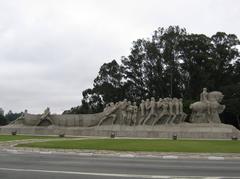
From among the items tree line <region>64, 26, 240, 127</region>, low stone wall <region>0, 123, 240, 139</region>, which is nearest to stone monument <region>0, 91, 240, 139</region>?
low stone wall <region>0, 123, 240, 139</region>

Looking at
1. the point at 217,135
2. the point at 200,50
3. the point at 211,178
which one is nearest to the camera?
the point at 211,178

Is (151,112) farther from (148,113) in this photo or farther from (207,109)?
(207,109)

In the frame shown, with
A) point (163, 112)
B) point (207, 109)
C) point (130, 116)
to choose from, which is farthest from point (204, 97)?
point (130, 116)

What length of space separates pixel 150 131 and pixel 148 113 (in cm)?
266

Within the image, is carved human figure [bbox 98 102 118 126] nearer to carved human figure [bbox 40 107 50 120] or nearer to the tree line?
carved human figure [bbox 40 107 50 120]

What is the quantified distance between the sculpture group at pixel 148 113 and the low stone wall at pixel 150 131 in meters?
0.72

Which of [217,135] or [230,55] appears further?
[230,55]

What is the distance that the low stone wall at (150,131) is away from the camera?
148 feet

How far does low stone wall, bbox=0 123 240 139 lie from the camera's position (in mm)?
45156

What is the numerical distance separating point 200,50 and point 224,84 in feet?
23.2

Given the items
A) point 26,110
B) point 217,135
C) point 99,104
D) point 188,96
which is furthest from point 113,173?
point 99,104

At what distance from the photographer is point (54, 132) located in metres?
50.3

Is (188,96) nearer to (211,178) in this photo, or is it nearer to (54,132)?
(54,132)

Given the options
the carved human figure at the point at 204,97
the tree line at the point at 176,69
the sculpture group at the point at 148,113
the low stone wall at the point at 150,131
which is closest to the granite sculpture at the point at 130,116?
the sculpture group at the point at 148,113
